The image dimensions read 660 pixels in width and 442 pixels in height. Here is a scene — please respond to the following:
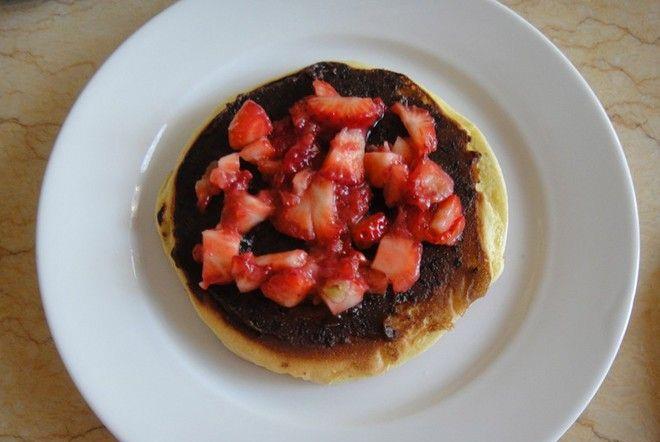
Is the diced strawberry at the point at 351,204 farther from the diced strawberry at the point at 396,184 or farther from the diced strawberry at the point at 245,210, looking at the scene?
the diced strawberry at the point at 245,210

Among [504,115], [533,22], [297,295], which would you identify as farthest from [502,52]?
[297,295]

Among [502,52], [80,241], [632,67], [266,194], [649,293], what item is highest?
[632,67]

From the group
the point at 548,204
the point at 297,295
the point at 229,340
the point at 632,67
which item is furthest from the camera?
the point at 632,67

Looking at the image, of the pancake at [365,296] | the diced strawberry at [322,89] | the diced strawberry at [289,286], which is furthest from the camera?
the diced strawberry at [322,89]

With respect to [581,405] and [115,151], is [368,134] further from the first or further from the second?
[581,405]

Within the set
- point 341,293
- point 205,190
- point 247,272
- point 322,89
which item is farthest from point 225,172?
point 341,293

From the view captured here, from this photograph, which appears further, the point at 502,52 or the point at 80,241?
the point at 502,52

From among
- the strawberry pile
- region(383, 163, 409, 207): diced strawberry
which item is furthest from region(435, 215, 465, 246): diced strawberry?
region(383, 163, 409, 207): diced strawberry

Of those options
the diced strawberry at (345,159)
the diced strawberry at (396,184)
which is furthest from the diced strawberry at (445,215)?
the diced strawberry at (345,159)
